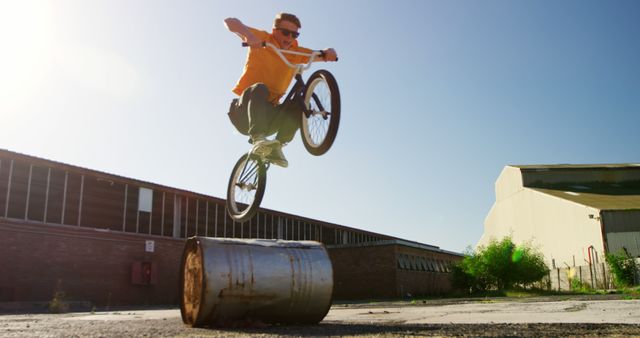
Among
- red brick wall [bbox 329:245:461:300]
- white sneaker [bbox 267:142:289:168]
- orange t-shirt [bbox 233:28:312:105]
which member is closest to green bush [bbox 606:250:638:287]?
red brick wall [bbox 329:245:461:300]

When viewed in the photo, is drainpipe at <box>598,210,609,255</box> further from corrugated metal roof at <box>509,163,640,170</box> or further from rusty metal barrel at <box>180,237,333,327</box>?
rusty metal barrel at <box>180,237,333,327</box>

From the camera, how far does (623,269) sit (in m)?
31.6

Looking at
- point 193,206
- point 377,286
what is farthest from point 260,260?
point 377,286

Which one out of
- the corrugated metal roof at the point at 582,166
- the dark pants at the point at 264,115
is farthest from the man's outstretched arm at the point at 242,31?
the corrugated metal roof at the point at 582,166

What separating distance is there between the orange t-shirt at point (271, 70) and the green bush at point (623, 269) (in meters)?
30.8

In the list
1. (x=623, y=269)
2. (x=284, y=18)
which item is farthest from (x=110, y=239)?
(x=623, y=269)

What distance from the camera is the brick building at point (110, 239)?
22.9 m

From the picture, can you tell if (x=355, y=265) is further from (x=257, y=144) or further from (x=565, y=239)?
(x=257, y=144)

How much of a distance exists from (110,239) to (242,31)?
21915 mm

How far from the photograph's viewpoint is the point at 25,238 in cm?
2283

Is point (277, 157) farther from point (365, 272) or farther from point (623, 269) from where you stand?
point (623, 269)

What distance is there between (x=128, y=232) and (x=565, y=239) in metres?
30.7

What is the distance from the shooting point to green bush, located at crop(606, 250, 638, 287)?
31281 millimetres

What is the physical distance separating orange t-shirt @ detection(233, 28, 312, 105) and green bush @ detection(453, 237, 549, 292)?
1050 inches
